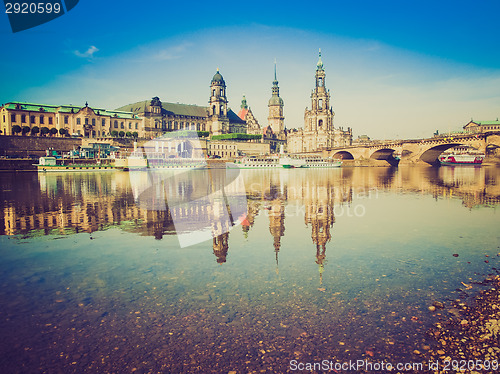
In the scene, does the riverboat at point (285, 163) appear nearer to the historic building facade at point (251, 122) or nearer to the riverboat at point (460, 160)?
the riverboat at point (460, 160)

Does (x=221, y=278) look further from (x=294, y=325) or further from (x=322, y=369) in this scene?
(x=322, y=369)

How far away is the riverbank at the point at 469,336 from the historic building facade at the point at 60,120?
9687 cm

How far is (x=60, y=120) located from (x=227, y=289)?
10247 centimetres

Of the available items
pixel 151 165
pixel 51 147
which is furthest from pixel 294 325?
pixel 51 147

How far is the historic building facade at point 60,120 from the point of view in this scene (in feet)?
279

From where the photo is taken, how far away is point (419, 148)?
8406cm

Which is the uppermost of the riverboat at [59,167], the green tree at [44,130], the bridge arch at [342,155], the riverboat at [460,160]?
the green tree at [44,130]

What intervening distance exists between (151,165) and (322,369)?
259 feet

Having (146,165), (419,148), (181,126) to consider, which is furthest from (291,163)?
(181,126)

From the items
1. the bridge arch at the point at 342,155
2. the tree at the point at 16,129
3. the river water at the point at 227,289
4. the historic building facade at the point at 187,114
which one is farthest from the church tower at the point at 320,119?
the river water at the point at 227,289

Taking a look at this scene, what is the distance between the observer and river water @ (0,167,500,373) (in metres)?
4.98

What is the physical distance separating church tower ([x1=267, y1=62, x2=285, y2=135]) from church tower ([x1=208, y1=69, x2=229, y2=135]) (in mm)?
33337

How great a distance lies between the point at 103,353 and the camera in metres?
4.96

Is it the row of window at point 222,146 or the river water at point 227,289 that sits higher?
the row of window at point 222,146
